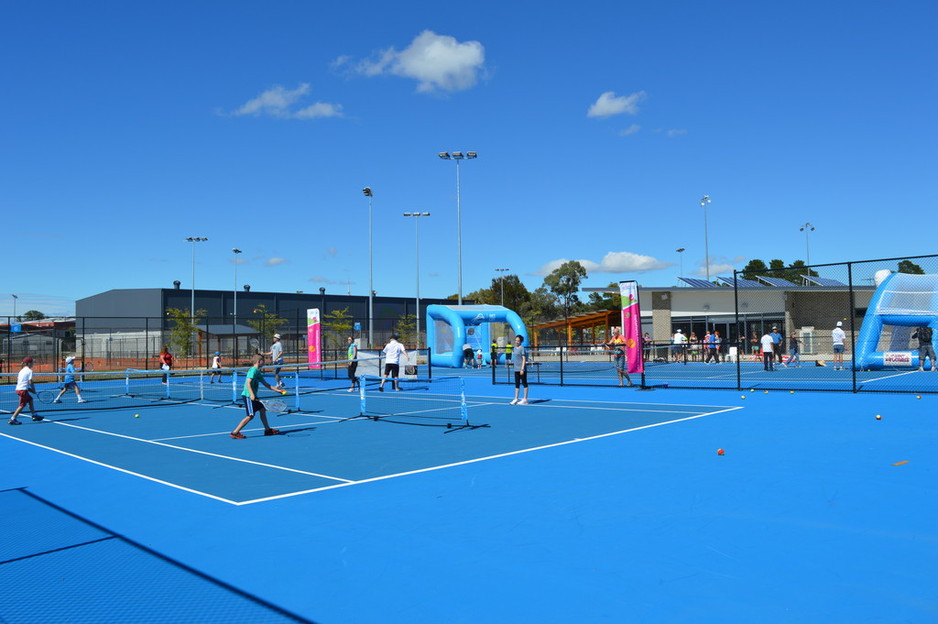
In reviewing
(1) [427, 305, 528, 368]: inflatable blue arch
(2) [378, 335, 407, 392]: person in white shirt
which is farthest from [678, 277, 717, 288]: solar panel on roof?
(2) [378, 335, 407, 392]: person in white shirt

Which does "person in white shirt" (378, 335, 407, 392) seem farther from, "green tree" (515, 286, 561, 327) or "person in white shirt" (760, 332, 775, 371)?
"green tree" (515, 286, 561, 327)

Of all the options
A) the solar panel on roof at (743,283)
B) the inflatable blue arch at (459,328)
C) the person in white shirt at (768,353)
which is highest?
the solar panel on roof at (743,283)

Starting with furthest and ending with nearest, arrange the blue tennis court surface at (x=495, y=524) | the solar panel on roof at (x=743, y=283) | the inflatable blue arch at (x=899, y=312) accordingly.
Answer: the solar panel on roof at (x=743, y=283), the inflatable blue arch at (x=899, y=312), the blue tennis court surface at (x=495, y=524)

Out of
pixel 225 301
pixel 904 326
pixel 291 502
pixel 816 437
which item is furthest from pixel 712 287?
pixel 225 301

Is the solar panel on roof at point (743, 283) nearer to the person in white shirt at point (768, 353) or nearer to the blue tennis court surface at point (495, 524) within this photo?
the person in white shirt at point (768, 353)

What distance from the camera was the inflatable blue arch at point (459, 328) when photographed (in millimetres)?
37469

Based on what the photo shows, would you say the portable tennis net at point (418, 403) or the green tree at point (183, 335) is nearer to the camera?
the portable tennis net at point (418, 403)

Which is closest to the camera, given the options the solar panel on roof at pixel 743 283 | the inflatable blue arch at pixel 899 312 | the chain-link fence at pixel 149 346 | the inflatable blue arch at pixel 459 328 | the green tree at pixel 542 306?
the inflatable blue arch at pixel 899 312

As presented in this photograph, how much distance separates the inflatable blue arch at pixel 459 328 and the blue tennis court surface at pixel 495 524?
80.9 ft

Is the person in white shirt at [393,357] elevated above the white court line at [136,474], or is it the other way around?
the person in white shirt at [393,357]

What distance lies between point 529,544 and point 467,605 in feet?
4.51

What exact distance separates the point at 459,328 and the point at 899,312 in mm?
19726

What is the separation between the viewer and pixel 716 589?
16.0 feet

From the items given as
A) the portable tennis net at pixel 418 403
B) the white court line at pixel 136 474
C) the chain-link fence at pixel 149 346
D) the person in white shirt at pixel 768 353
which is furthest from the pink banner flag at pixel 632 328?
the chain-link fence at pixel 149 346
